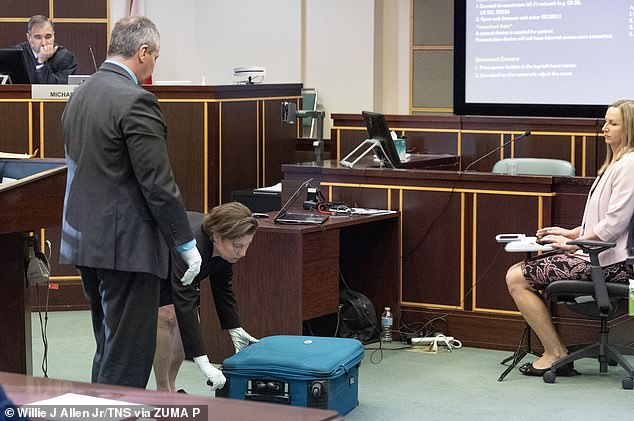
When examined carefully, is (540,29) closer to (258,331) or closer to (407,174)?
(407,174)

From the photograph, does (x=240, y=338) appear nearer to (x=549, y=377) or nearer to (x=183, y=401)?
(x=549, y=377)

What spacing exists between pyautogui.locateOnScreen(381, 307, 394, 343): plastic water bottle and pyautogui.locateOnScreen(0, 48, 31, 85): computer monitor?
10.5 feet

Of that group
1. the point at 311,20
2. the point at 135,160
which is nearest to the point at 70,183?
the point at 135,160

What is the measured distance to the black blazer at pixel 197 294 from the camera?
421cm

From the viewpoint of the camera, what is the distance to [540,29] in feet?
29.1

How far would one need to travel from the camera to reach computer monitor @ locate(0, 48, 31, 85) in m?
7.77

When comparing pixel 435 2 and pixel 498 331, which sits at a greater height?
pixel 435 2

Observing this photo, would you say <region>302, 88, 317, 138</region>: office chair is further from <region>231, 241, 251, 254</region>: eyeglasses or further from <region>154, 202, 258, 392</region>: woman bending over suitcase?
<region>231, 241, 251, 254</region>: eyeglasses

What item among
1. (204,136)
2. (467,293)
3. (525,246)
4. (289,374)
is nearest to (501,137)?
(204,136)

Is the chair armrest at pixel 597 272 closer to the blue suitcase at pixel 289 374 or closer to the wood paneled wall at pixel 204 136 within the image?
the blue suitcase at pixel 289 374

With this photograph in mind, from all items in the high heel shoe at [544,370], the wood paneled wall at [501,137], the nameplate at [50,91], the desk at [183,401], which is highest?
the nameplate at [50,91]

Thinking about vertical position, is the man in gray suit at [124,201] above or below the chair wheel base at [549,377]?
above

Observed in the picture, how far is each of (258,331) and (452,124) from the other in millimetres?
3687

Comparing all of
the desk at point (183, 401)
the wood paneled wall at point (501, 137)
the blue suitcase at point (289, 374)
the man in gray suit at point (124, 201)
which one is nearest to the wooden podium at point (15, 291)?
the man in gray suit at point (124, 201)
